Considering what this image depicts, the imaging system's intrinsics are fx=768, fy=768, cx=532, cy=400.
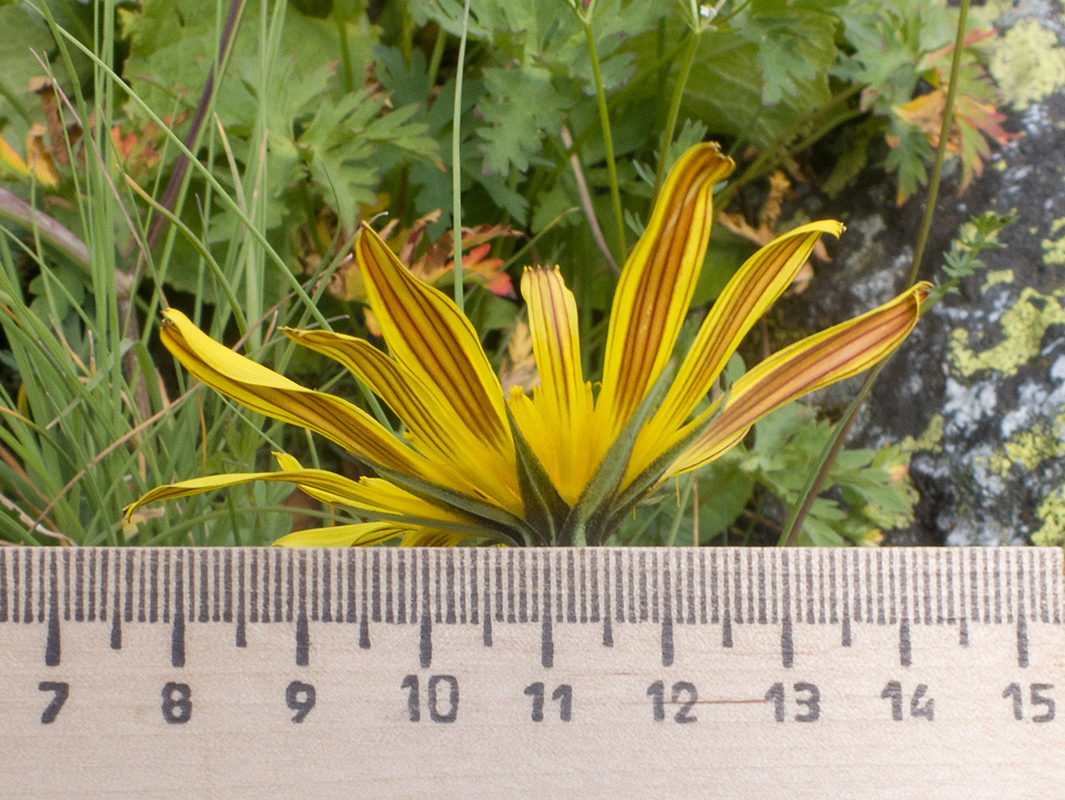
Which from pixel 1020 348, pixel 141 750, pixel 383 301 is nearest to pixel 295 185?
pixel 383 301

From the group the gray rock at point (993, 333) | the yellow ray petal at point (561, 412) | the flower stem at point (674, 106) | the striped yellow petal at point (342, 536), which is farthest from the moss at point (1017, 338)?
the striped yellow petal at point (342, 536)

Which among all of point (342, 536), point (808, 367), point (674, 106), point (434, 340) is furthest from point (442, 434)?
point (674, 106)

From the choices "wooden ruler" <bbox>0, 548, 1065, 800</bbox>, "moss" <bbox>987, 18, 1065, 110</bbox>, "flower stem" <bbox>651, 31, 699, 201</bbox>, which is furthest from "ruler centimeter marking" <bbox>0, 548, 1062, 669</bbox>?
"moss" <bbox>987, 18, 1065, 110</bbox>

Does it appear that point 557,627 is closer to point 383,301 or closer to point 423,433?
point 423,433

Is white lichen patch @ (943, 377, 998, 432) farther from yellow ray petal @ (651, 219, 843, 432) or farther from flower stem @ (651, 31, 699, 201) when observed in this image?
yellow ray petal @ (651, 219, 843, 432)

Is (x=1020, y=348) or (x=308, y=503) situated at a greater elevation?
(x=1020, y=348)

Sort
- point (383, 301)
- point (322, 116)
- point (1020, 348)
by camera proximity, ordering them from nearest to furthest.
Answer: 1. point (383, 301)
2. point (322, 116)
3. point (1020, 348)

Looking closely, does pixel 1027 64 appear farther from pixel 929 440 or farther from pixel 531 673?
pixel 531 673
